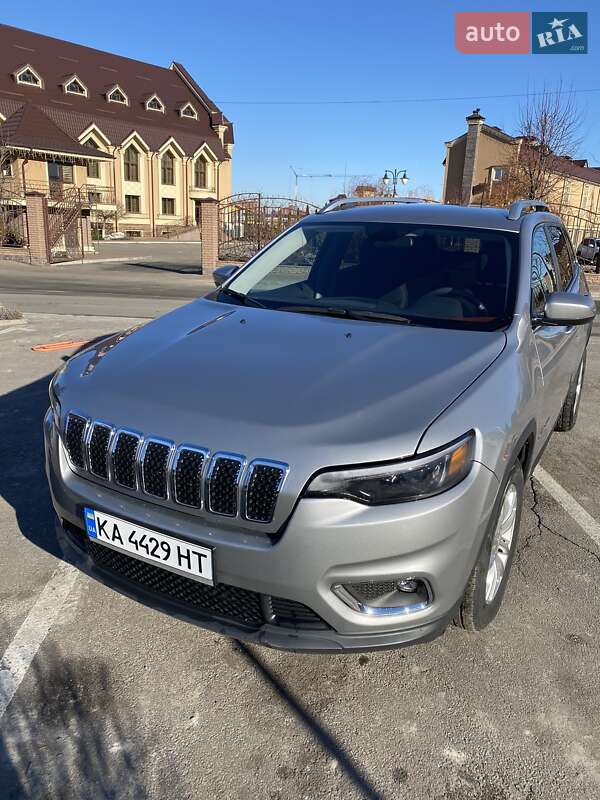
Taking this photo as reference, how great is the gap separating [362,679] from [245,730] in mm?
521

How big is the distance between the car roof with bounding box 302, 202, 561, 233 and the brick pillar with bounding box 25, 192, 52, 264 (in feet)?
71.9

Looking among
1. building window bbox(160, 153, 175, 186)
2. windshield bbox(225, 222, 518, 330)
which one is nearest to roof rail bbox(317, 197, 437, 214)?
windshield bbox(225, 222, 518, 330)

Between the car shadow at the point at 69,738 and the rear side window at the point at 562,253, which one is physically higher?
the rear side window at the point at 562,253

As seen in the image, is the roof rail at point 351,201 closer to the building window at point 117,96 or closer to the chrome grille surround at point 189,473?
the chrome grille surround at point 189,473

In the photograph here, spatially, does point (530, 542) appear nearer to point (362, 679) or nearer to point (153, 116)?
point (362, 679)

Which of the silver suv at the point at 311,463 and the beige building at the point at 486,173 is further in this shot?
the beige building at the point at 486,173

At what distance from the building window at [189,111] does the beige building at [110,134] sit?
10cm

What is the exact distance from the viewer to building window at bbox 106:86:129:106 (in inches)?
2127

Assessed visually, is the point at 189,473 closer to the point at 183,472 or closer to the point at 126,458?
the point at 183,472

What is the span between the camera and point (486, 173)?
46.1 m

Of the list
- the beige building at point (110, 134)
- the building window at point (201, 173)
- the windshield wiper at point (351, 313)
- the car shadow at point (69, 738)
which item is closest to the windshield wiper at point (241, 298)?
the windshield wiper at point (351, 313)

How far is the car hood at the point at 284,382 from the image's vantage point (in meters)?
1.97

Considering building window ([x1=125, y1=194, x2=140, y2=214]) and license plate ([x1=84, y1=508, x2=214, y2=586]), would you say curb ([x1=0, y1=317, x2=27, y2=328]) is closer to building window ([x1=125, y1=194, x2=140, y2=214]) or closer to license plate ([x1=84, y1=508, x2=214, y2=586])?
license plate ([x1=84, y1=508, x2=214, y2=586])

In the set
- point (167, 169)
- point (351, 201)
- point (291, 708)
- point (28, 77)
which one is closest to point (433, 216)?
point (351, 201)
